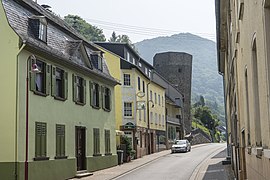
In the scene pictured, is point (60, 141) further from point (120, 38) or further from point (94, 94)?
point (120, 38)

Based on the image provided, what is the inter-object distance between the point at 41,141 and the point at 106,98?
37.3ft

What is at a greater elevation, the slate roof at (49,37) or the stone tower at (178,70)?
the stone tower at (178,70)

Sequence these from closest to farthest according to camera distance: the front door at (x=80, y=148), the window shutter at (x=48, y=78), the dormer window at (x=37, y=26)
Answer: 1. the dormer window at (x=37, y=26)
2. the window shutter at (x=48, y=78)
3. the front door at (x=80, y=148)

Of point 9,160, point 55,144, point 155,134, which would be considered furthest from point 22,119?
point 155,134

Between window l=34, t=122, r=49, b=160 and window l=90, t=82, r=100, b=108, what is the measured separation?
23.9 ft

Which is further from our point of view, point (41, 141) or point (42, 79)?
point (42, 79)

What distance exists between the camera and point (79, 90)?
26.0 metres

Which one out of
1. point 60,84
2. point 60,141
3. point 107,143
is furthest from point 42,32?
point 107,143

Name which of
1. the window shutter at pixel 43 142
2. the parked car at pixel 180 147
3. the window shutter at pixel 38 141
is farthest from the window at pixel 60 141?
the parked car at pixel 180 147

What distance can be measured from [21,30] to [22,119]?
12.3ft

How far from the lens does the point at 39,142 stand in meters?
20.2

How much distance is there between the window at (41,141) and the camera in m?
19.9

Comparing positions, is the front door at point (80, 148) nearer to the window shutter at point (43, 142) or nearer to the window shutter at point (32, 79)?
the window shutter at point (43, 142)

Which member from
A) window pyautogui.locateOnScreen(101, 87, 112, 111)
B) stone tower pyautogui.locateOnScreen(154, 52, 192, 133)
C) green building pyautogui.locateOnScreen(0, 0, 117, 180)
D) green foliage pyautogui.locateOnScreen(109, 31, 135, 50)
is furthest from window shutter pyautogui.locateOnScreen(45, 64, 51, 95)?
green foliage pyautogui.locateOnScreen(109, 31, 135, 50)
